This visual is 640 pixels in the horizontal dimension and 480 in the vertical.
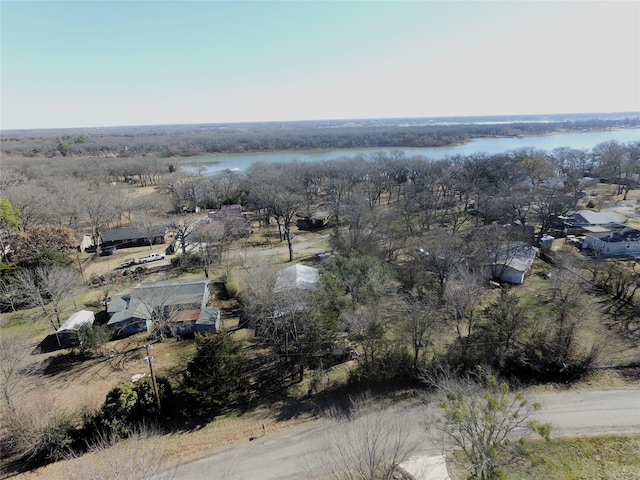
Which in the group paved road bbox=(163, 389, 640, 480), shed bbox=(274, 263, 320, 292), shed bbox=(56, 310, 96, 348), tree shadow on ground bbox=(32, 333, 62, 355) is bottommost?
paved road bbox=(163, 389, 640, 480)

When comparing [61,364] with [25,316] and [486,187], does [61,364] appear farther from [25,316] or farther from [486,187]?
[486,187]

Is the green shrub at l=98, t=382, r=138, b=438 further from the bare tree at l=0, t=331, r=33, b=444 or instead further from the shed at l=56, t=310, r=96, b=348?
the shed at l=56, t=310, r=96, b=348

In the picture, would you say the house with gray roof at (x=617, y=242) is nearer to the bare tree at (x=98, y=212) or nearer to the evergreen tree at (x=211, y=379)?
the evergreen tree at (x=211, y=379)

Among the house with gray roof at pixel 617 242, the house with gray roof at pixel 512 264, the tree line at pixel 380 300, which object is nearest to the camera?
the tree line at pixel 380 300

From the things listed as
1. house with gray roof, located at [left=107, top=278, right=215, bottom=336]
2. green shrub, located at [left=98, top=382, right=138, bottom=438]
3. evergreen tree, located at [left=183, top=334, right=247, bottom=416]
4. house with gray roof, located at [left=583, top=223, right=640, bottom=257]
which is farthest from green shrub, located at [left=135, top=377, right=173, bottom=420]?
house with gray roof, located at [left=583, top=223, right=640, bottom=257]

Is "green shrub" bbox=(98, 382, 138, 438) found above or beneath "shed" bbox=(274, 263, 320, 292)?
beneath

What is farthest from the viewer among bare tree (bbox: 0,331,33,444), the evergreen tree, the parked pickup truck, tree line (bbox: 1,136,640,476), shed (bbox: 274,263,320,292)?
the parked pickup truck

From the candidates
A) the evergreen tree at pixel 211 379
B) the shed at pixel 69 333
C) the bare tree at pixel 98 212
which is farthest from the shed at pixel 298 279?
the bare tree at pixel 98 212
